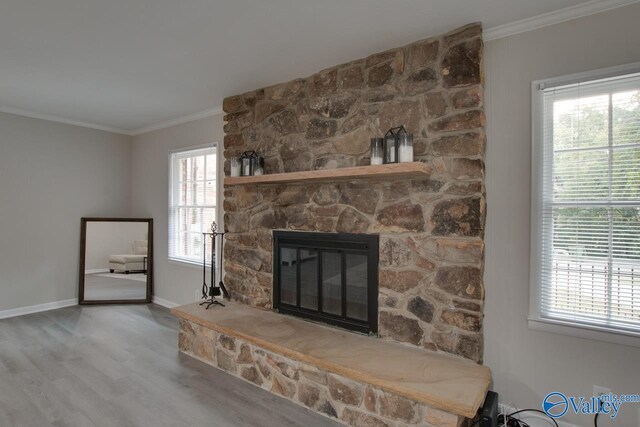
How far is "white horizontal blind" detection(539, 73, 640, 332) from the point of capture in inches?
77.7

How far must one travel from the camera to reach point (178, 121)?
470cm

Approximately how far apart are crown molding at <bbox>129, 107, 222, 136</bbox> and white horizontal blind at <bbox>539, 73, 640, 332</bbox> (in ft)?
11.6

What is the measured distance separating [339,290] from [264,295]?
0.93 m

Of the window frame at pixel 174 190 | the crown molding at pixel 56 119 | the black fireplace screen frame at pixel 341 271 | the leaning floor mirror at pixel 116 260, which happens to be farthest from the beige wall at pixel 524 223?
the crown molding at pixel 56 119

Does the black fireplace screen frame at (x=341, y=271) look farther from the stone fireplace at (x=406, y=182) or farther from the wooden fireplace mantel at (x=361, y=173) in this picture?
the wooden fireplace mantel at (x=361, y=173)

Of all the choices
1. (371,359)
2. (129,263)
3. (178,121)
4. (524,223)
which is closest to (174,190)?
(178,121)

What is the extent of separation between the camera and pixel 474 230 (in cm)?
229

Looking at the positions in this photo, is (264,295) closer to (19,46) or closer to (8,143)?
(19,46)

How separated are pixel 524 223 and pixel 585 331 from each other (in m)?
0.73

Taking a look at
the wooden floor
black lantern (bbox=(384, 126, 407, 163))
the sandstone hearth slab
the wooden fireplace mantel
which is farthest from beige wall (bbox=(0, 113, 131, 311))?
black lantern (bbox=(384, 126, 407, 163))

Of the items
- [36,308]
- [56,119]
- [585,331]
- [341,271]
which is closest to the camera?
[585,331]

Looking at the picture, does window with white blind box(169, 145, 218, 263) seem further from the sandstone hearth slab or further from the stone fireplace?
the sandstone hearth slab

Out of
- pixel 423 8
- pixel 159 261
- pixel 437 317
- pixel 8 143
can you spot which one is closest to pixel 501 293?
pixel 437 317

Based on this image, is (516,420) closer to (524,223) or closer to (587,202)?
(524,223)
